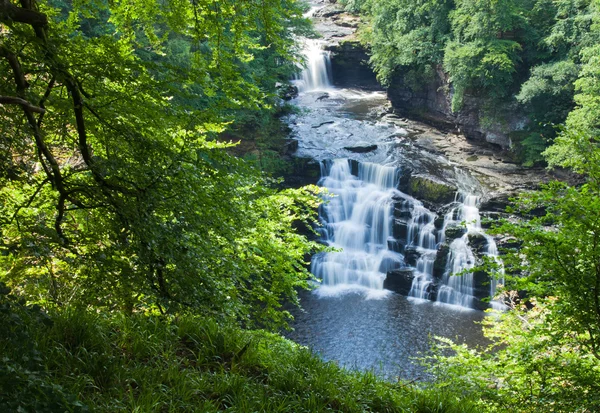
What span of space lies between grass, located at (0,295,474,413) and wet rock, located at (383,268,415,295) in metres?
12.3

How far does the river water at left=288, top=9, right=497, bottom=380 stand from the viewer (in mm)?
13500

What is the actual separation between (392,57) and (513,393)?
23.4 meters

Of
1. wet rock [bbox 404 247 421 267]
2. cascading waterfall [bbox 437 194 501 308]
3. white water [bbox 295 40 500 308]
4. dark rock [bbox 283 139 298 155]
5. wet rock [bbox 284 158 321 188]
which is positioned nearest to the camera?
cascading waterfall [bbox 437 194 501 308]

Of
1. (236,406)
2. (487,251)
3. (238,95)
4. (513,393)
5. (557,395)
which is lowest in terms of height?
(487,251)

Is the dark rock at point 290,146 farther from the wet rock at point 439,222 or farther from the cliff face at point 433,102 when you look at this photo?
the cliff face at point 433,102

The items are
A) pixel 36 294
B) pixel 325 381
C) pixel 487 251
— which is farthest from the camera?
pixel 487 251

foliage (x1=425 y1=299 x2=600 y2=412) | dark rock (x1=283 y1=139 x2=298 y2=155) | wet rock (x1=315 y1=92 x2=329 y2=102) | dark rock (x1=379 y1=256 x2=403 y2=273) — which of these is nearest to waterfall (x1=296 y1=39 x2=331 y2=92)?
wet rock (x1=315 y1=92 x2=329 y2=102)

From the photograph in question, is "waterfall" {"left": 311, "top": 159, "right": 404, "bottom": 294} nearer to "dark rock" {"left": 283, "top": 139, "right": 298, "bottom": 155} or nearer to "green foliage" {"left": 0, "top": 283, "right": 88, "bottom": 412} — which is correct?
"dark rock" {"left": 283, "top": 139, "right": 298, "bottom": 155}

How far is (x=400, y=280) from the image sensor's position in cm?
1695

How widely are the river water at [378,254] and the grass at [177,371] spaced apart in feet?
23.9

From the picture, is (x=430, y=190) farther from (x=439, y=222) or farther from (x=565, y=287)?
(x=565, y=287)

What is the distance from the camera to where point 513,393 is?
17.2ft

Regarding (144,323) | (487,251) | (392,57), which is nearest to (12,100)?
(144,323)

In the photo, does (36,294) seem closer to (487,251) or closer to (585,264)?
(585,264)
